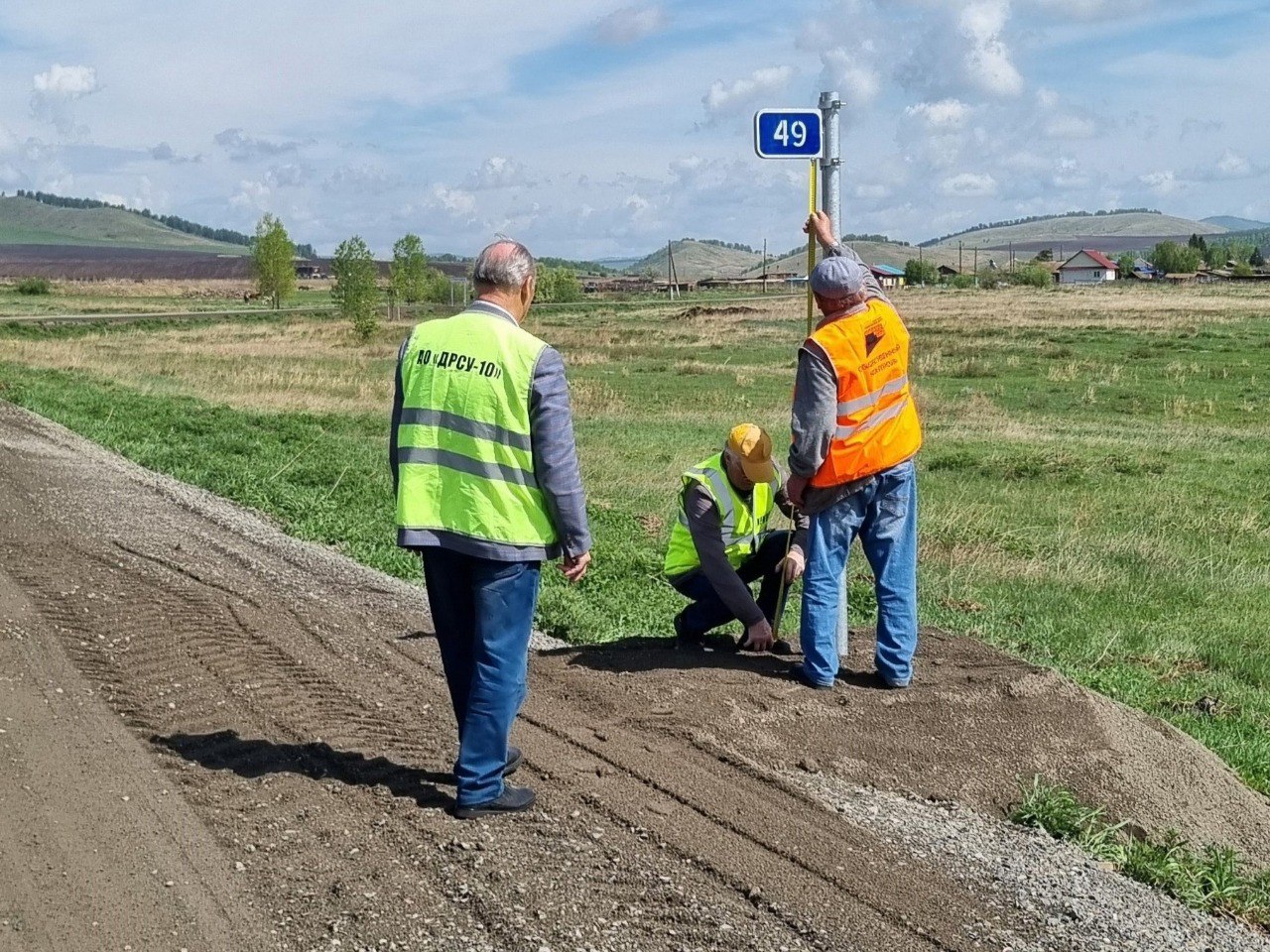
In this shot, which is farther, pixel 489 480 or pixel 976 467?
pixel 976 467

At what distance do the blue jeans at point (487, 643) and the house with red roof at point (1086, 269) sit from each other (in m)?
170

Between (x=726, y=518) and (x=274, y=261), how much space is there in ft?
294

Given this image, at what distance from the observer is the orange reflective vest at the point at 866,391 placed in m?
5.96

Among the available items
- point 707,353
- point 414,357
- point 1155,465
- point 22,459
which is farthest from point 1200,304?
point 414,357

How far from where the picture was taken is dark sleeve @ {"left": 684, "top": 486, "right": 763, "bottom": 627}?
6.55m

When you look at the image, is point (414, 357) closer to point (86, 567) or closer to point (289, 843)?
point (289, 843)

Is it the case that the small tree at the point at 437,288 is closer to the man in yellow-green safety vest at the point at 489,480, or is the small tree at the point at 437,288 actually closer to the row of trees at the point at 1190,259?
the row of trees at the point at 1190,259

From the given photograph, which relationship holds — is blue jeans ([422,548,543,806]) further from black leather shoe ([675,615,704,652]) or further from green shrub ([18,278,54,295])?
green shrub ([18,278,54,295])

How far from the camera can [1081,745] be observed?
566cm

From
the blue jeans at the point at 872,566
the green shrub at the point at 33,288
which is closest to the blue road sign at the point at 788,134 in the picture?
the blue jeans at the point at 872,566

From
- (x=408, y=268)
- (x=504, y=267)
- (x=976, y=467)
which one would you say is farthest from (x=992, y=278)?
(x=504, y=267)

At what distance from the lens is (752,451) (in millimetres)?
6332

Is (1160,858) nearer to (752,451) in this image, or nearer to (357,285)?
(752,451)

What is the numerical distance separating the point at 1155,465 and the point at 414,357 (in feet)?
51.7
